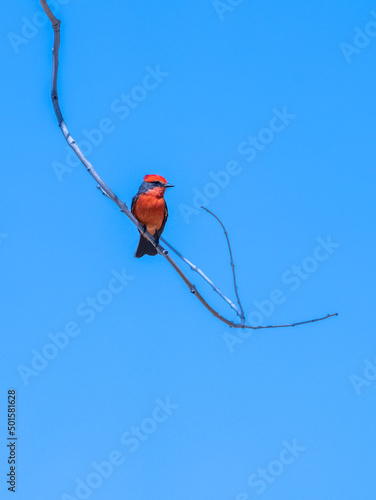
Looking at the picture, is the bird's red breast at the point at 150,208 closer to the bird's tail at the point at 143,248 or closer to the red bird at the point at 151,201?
the red bird at the point at 151,201

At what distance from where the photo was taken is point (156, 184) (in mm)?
6934

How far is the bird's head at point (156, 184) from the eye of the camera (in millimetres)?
6922

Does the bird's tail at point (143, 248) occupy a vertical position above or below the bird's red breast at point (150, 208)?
below

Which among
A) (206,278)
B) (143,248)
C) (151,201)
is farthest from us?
(151,201)

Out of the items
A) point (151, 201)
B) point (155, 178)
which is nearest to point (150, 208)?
point (151, 201)

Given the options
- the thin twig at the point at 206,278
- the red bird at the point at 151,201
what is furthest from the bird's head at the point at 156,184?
the thin twig at the point at 206,278

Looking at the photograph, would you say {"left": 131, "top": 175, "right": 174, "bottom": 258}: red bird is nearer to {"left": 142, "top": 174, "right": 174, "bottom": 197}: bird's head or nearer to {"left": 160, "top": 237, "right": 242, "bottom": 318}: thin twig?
{"left": 142, "top": 174, "right": 174, "bottom": 197}: bird's head

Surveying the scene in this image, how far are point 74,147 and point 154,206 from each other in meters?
4.20

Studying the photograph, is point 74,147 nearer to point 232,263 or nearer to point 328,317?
point 232,263

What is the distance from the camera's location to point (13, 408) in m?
6.34

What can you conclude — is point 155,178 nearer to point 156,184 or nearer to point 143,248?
point 156,184

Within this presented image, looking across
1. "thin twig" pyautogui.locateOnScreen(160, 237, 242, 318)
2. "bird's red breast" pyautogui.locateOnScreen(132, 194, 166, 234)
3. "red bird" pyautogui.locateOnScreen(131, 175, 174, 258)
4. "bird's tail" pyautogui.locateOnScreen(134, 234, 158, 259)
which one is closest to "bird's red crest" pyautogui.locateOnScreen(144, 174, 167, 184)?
"red bird" pyautogui.locateOnScreen(131, 175, 174, 258)

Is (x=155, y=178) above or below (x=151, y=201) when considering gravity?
above

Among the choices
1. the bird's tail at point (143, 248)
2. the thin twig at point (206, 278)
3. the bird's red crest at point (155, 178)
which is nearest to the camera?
the thin twig at point (206, 278)
